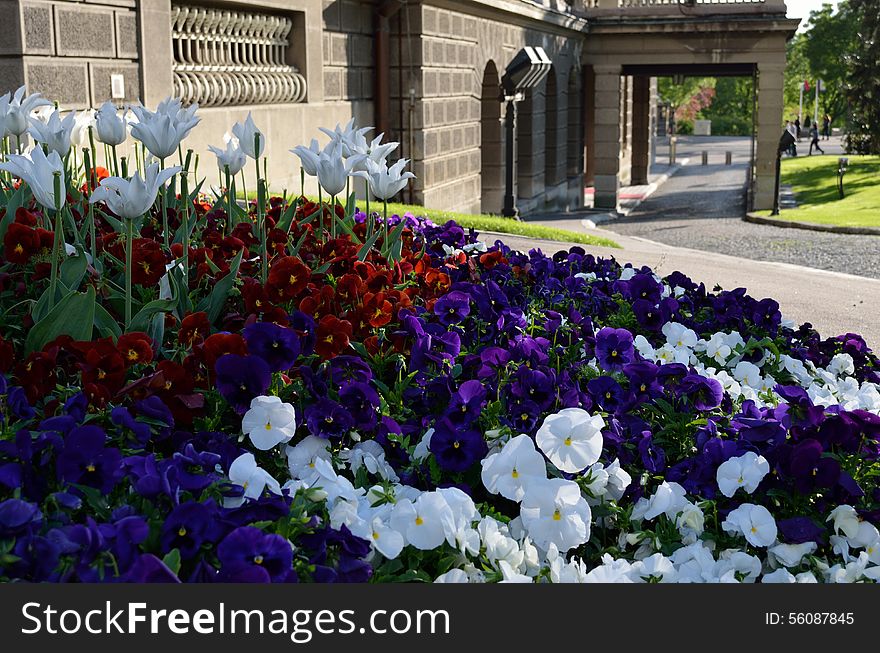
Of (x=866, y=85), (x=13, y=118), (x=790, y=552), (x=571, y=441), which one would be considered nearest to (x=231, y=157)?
(x=13, y=118)

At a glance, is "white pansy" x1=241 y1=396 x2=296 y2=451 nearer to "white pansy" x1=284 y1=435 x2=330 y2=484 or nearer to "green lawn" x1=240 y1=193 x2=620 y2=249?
"white pansy" x1=284 y1=435 x2=330 y2=484

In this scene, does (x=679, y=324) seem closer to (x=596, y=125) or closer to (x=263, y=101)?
(x=263, y=101)

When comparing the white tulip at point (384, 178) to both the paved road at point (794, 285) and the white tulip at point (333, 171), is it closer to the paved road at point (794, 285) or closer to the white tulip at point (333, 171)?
the white tulip at point (333, 171)

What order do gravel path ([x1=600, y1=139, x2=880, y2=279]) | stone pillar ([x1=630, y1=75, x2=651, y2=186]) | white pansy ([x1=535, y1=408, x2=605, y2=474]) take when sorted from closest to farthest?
1. white pansy ([x1=535, y1=408, x2=605, y2=474])
2. gravel path ([x1=600, y1=139, x2=880, y2=279])
3. stone pillar ([x1=630, y1=75, x2=651, y2=186])

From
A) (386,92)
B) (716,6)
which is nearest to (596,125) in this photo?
(716,6)

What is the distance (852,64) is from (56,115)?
36.9 metres

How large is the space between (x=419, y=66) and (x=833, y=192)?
17.0m

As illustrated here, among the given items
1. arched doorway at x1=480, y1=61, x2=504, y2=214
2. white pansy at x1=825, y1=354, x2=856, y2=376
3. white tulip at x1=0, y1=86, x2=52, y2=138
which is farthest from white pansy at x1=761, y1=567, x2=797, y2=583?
arched doorway at x1=480, y1=61, x2=504, y2=214

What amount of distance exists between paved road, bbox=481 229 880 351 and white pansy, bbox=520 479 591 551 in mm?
5265

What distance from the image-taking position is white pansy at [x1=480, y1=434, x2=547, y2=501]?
9.03ft

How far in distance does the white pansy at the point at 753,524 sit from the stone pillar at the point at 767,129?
2445 centimetres

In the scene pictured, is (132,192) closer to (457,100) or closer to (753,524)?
(753,524)

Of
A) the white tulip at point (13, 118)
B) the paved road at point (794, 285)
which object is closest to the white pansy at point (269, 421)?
the white tulip at point (13, 118)

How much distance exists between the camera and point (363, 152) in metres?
4.57
